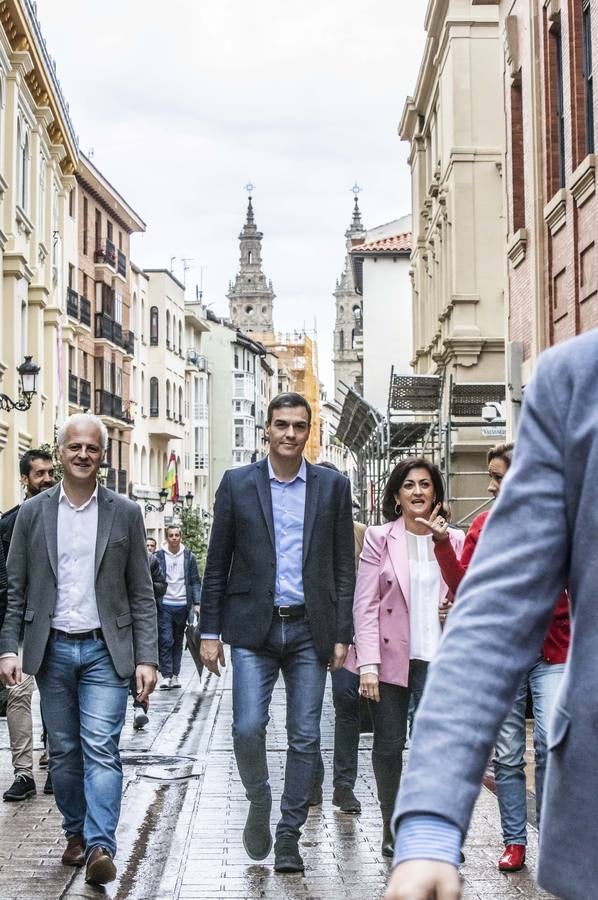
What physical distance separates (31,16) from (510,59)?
1330 cm

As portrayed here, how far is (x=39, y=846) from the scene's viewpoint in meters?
7.48

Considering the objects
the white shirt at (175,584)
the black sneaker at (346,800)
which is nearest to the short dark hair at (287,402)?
the black sneaker at (346,800)

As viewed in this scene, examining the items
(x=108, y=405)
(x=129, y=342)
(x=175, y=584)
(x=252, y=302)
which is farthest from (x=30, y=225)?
(x=252, y=302)

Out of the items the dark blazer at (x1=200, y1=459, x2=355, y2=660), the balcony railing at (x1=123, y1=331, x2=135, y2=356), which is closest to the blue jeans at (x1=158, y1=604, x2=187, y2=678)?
the dark blazer at (x1=200, y1=459, x2=355, y2=660)

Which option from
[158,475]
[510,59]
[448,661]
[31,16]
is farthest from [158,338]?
[448,661]

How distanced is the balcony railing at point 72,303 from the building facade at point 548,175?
106 feet

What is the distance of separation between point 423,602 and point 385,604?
0.60ft

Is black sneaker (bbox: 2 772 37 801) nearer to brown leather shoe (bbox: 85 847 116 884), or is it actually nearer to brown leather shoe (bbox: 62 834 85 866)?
brown leather shoe (bbox: 62 834 85 866)

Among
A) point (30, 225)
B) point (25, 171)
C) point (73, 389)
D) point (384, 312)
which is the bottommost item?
point (73, 389)

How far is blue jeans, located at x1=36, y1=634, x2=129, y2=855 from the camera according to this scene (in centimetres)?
669

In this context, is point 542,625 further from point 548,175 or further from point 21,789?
point 548,175

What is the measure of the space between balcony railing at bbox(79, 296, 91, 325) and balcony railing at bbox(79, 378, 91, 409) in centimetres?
227

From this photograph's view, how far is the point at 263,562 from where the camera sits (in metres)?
7.00

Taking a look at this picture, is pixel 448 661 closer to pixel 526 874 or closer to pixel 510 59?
pixel 526 874
